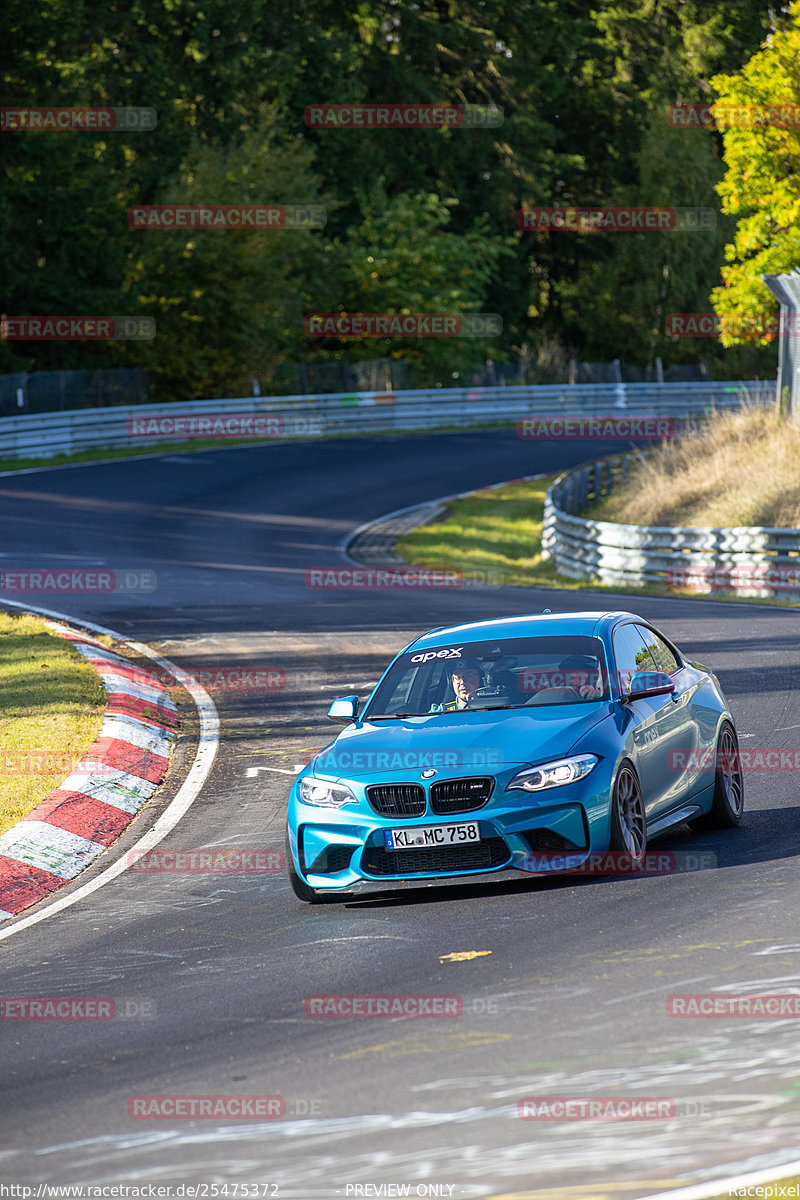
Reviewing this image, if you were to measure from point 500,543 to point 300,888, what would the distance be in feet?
82.8

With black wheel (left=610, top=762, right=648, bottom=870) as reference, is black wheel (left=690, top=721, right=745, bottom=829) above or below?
below

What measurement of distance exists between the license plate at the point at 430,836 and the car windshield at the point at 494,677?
3.67 feet

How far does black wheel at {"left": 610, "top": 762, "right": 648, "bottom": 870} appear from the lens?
Answer: 8302 millimetres

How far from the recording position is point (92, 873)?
9.84 m

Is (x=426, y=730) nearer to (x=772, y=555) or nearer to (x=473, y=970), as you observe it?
(x=473, y=970)

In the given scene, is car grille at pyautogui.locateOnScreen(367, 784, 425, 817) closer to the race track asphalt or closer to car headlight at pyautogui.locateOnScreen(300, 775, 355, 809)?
car headlight at pyautogui.locateOnScreen(300, 775, 355, 809)
